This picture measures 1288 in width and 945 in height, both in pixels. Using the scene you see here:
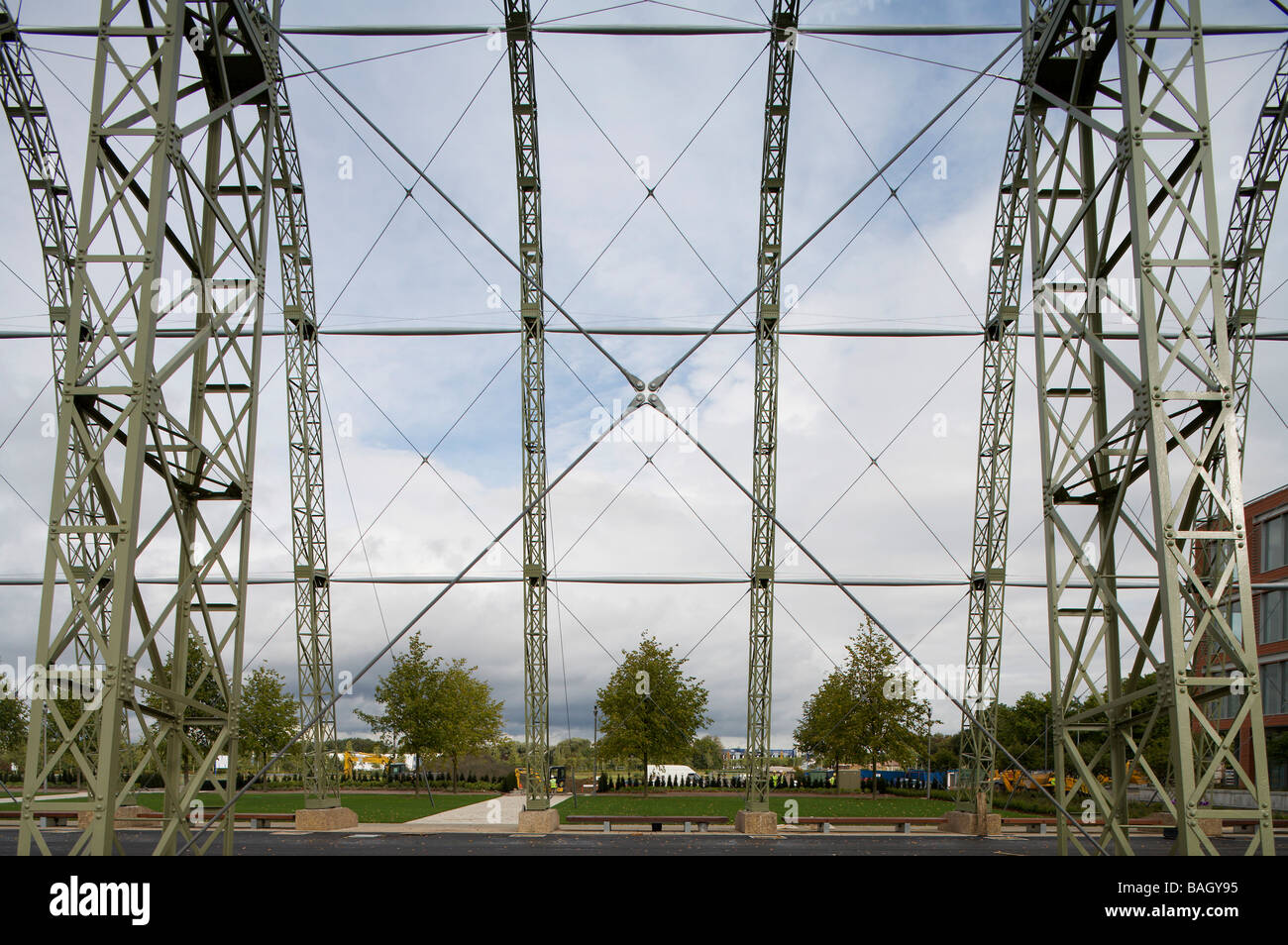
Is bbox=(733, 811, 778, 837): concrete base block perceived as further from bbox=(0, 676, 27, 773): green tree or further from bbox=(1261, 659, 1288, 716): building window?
Answer: bbox=(0, 676, 27, 773): green tree

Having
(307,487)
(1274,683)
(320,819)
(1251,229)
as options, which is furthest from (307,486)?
(1274,683)

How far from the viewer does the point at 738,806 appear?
26000 mm

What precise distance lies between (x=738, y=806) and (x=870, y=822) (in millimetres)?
5961

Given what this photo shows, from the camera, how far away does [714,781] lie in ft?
137

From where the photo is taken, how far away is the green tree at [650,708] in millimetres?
30312

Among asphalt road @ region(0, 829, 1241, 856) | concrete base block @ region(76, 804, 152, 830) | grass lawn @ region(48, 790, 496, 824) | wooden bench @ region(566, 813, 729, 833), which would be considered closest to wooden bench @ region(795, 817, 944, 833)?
asphalt road @ region(0, 829, 1241, 856)

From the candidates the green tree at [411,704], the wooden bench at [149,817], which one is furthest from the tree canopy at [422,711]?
the wooden bench at [149,817]

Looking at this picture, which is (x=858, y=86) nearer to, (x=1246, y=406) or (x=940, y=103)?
(x=940, y=103)

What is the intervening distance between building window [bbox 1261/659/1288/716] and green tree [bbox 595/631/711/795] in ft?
68.4

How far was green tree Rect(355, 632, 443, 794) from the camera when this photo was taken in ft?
105

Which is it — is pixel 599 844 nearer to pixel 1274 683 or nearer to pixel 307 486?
pixel 307 486

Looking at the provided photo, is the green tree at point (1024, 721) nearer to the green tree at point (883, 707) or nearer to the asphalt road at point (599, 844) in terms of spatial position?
the green tree at point (883, 707)
